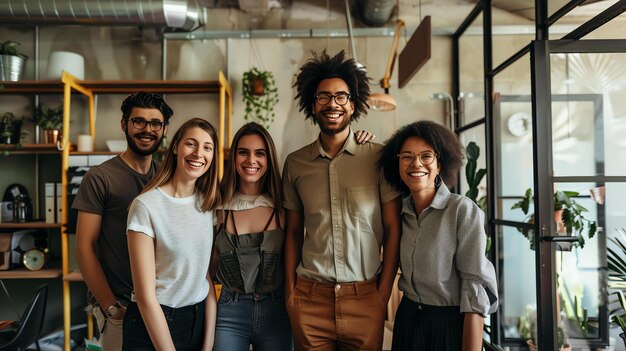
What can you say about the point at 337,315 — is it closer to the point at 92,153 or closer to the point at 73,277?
the point at 73,277

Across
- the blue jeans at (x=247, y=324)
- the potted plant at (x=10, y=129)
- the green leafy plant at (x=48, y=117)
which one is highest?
the green leafy plant at (x=48, y=117)

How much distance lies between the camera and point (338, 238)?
63.4 inches

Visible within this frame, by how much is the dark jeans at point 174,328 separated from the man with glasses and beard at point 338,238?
39cm

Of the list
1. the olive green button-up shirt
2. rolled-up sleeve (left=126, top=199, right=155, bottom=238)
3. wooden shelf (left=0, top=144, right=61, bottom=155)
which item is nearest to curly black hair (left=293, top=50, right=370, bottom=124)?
the olive green button-up shirt

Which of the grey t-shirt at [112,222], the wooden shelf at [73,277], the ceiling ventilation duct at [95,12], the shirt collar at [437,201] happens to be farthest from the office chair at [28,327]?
the shirt collar at [437,201]

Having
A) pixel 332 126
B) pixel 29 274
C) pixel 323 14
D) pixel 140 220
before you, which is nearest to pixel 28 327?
pixel 29 274

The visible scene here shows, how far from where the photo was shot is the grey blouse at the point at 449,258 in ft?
4.49

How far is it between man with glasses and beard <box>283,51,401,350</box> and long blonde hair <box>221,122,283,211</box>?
2.6 inches

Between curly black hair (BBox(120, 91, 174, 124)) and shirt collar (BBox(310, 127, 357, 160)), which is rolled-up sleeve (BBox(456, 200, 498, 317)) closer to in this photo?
shirt collar (BBox(310, 127, 357, 160))

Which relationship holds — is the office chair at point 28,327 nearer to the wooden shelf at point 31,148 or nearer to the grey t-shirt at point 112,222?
the grey t-shirt at point 112,222

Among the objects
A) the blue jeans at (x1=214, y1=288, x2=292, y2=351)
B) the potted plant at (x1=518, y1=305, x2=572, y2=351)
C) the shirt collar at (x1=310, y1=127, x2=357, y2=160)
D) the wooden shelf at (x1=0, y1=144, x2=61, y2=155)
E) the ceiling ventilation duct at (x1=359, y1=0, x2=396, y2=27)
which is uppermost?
the ceiling ventilation duct at (x1=359, y1=0, x2=396, y2=27)

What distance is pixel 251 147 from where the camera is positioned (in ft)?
5.33

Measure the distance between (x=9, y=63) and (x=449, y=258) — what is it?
3.87 m

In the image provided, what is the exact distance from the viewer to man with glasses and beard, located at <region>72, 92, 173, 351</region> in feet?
5.37
